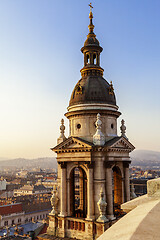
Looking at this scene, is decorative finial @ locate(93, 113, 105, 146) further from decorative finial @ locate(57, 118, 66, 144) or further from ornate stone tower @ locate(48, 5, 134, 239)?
decorative finial @ locate(57, 118, 66, 144)

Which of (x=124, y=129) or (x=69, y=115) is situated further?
(x=124, y=129)

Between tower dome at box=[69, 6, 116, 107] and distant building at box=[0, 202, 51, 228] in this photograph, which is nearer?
tower dome at box=[69, 6, 116, 107]

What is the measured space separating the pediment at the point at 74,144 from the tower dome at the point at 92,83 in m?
3.55

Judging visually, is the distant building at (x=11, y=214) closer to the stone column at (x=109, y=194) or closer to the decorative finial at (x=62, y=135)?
the decorative finial at (x=62, y=135)

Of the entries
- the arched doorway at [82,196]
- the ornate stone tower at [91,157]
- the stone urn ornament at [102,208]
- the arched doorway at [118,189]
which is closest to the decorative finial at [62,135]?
the ornate stone tower at [91,157]

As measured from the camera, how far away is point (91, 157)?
886 inches

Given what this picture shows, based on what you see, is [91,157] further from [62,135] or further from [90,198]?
[62,135]

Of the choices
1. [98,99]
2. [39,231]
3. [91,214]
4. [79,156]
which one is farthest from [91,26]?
[39,231]

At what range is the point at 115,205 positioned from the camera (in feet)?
85.1

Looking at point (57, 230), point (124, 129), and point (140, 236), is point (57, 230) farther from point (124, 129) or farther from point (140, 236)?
point (140, 236)

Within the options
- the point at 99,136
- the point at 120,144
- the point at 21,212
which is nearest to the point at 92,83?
the point at 99,136

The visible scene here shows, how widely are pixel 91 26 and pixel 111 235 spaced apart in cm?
2550

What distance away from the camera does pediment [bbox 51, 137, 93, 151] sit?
22.7 m

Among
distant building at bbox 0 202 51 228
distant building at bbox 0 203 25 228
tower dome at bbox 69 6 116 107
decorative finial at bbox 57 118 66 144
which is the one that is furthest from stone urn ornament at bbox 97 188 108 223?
distant building at bbox 0 203 25 228
